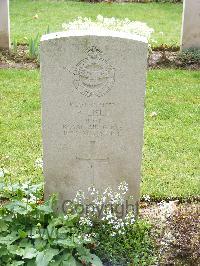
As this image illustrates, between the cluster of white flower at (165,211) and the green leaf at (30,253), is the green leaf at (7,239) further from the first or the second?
the cluster of white flower at (165,211)

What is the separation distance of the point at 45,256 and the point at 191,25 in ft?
20.5

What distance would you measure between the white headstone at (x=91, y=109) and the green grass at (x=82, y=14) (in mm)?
6830

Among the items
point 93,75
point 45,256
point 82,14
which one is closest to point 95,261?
point 45,256

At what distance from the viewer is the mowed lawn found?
20.0 feet

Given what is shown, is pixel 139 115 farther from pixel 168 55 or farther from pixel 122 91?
pixel 168 55

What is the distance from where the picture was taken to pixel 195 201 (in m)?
5.69

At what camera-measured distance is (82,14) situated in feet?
44.4

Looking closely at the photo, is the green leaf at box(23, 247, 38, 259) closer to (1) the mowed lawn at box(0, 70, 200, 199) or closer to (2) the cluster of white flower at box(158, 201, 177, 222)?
(2) the cluster of white flower at box(158, 201, 177, 222)

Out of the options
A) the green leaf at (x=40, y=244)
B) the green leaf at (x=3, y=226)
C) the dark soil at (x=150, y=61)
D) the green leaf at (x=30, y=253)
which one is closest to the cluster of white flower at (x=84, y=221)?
the green leaf at (x=40, y=244)

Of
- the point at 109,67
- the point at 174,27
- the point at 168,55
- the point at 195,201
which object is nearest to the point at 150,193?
the point at 195,201

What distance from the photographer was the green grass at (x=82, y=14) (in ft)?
40.0

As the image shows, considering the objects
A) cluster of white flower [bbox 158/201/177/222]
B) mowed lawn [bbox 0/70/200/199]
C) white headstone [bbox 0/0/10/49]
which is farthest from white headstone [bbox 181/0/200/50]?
cluster of white flower [bbox 158/201/177/222]

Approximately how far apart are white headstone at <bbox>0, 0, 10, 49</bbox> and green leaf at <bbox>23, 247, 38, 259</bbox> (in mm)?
5856

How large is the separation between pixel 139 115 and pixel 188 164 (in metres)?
1.90
